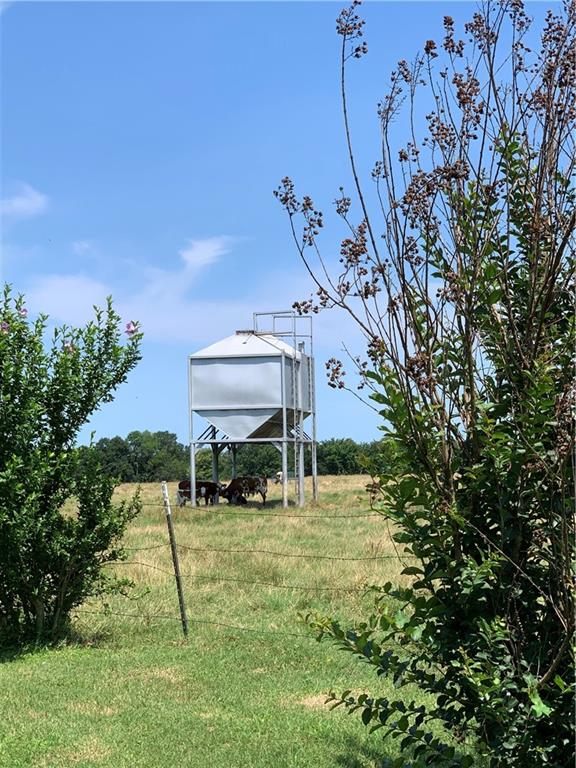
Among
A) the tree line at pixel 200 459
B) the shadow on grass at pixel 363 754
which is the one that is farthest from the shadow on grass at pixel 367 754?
the tree line at pixel 200 459

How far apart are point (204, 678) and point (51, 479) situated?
286cm

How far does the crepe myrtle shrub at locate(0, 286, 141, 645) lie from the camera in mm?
8133

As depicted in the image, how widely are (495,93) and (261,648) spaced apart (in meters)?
5.56

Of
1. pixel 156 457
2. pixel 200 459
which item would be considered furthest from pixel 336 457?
pixel 156 457

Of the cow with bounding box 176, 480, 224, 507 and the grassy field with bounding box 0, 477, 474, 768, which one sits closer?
the grassy field with bounding box 0, 477, 474, 768

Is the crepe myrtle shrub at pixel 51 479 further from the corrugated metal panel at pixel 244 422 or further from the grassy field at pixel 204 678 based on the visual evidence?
the corrugated metal panel at pixel 244 422

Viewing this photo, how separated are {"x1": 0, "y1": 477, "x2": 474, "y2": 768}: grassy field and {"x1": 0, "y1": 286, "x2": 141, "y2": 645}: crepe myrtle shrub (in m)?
0.54

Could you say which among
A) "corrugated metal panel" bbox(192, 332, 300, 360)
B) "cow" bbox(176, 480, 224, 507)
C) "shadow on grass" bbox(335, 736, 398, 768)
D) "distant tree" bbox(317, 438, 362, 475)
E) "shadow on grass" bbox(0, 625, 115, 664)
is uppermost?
"corrugated metal panel" bbox(192, 332, 300, 360)

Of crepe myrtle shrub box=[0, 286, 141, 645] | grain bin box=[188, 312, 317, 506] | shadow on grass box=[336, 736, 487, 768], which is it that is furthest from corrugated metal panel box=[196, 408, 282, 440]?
shadow on grass box=[336, 736, 487, 768]

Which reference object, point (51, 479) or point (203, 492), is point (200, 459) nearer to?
point (203, 492)

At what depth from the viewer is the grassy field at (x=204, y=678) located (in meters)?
5.17

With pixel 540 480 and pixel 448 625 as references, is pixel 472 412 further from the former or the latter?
pixel 448 625

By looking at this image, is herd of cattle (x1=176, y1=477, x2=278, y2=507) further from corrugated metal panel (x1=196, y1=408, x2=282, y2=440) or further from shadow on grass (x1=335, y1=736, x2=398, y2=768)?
shadow on grass (x1=335, y1=736, x2=398, y2=768)

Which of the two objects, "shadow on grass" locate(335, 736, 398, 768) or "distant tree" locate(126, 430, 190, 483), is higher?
"distant tree" locate(126, 430, 190, 483)
